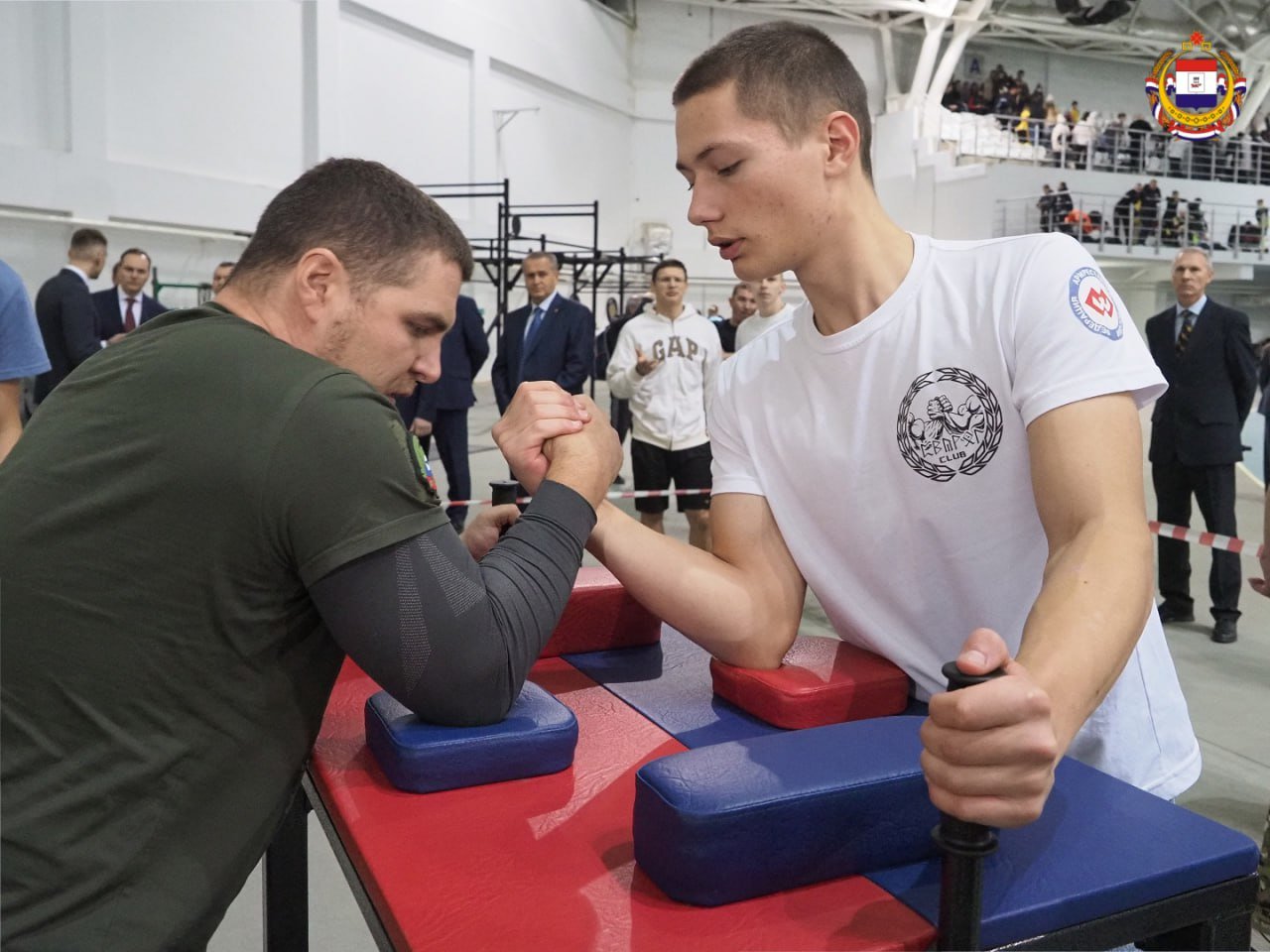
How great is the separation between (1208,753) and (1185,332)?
2.44m

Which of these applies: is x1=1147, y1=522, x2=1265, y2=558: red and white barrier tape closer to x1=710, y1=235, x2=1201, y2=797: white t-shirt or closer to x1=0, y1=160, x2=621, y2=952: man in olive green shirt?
x1=710, y1=235, x2=1201, y2=797: white t-shirt

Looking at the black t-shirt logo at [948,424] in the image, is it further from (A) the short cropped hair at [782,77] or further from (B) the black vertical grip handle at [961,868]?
(B) the black vertical grip handle at [961,868]

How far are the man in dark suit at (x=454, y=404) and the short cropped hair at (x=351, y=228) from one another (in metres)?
4.94

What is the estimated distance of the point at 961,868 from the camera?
0.78 m

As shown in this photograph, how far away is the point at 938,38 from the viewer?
65.4ft

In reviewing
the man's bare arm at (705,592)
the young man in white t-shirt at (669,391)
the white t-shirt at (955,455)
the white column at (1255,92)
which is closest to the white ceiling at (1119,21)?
the white column at (1255,92)

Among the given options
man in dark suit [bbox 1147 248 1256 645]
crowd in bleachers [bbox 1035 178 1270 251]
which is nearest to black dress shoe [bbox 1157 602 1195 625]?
man in dark suit [bbox 1147 248 1256 645]

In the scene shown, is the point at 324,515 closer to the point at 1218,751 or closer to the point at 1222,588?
the point at 1218,751

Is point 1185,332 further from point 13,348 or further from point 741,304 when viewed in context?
point 13,348

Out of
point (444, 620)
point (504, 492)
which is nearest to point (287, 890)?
point (504, 492)

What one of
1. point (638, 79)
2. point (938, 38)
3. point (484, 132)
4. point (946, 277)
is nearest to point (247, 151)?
point (484, 132)

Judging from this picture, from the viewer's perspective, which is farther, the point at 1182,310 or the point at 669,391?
the point at 669,391

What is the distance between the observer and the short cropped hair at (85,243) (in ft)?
20.0

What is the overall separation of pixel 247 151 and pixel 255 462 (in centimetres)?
1183
